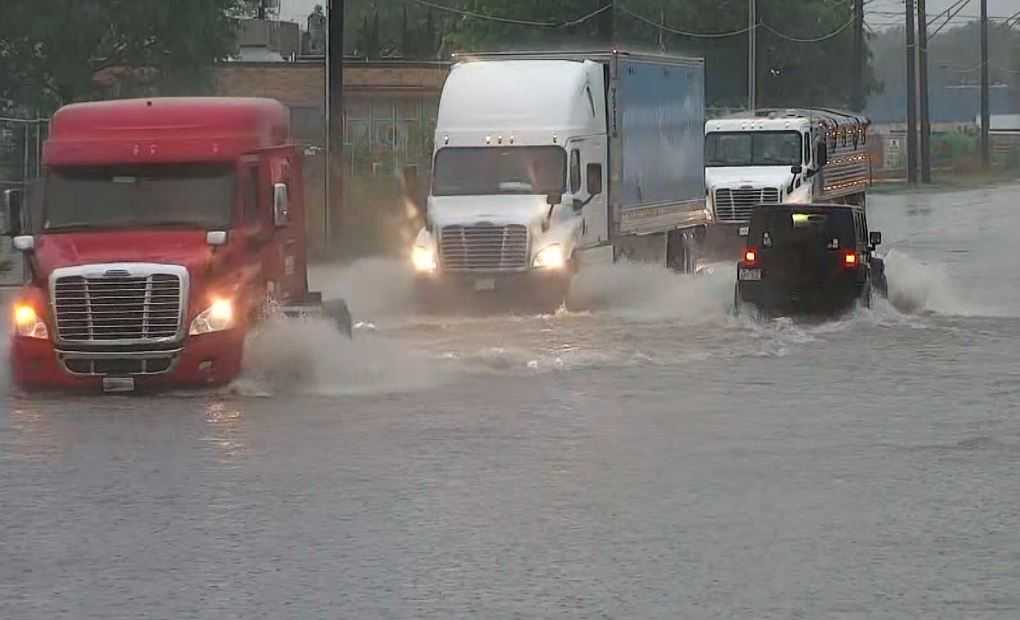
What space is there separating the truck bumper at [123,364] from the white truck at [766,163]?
25.8 metres

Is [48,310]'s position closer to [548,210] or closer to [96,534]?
[96,534]

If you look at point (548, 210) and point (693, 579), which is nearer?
point (693, 579)

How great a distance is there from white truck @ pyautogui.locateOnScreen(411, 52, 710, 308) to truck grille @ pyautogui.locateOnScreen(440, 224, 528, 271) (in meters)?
0.01

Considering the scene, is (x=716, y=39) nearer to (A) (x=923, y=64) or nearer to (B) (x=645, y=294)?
(A) (x=923, y=64)

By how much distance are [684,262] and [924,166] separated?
6399 centimetres

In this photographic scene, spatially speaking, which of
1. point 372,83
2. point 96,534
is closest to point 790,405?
point 96,534

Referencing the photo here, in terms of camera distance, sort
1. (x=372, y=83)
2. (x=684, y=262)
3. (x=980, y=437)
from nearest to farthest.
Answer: (x=980, y=437)
(x=684, y=262)
(x=372, y=83)

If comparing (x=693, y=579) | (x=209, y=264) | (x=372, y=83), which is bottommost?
(x=693, y=579)

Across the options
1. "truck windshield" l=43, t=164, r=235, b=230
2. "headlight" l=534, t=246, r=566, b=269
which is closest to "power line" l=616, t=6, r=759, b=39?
"headlight" l=534, t=246, r=566, b=269

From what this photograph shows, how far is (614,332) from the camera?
27266 mm

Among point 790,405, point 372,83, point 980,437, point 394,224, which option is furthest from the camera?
point 372,83

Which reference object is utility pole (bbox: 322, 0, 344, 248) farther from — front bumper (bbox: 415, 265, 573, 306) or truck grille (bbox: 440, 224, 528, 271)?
truck grille (bbox: 440, 224, 528, 271)

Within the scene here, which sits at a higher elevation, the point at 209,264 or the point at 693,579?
the point at 209,264

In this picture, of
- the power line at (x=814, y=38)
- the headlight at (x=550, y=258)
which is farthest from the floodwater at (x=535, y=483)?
the power line at (x=814, y=38)
